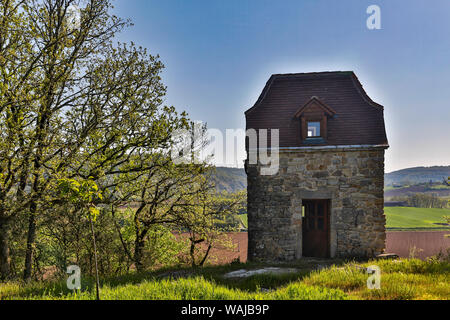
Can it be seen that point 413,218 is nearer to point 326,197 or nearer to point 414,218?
point 414,218

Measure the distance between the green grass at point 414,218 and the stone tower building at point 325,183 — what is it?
170 feet

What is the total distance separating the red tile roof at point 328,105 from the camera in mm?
10312

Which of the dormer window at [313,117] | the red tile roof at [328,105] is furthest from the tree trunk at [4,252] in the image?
the dormer window at [313,117]

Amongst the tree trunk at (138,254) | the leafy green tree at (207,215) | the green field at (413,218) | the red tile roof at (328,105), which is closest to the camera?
the red tile roof at (328,105)

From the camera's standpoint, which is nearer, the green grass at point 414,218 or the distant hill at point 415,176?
the green grass at point 414,218

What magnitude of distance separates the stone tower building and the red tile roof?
0.04 m

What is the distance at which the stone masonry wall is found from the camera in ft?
32.5

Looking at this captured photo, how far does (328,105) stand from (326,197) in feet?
13.1

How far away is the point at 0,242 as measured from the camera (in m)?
8.45

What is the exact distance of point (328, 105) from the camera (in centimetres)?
1091

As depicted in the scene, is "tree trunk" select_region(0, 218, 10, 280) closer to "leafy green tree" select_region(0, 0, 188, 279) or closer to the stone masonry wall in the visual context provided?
"leafy green tree" select_region(0, 0, 188, 279)

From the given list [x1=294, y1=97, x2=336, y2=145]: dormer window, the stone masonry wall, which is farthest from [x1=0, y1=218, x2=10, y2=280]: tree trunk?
[x1=294, y1=97, x2=336, y2=145]: dormer window

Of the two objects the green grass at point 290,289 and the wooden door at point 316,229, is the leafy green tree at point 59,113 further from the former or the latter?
the wooden door at point 316,229
